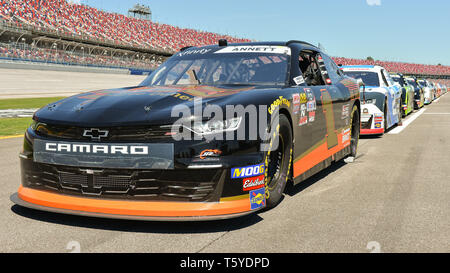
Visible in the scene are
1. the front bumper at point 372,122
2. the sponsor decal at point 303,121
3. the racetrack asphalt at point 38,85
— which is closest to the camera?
the sponsor decal at point 303,121

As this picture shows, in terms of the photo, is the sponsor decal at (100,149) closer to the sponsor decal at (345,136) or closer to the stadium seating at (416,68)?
the sponsor decal at (345,136)

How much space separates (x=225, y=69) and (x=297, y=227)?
1919 mm

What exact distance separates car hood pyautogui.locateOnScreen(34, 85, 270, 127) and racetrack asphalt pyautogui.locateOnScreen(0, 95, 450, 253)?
77cm

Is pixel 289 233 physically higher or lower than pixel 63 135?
lower

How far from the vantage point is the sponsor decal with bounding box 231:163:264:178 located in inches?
127

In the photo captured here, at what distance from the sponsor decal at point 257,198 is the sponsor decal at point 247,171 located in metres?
0.13

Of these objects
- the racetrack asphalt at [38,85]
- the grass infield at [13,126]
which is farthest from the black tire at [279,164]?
the racetrack asphalt at [38,85]

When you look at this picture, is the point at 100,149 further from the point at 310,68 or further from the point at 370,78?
the point at 370,78

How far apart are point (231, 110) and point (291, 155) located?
3.43 ft

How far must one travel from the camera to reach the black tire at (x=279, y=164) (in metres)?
3.84

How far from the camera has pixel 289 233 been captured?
3299mm

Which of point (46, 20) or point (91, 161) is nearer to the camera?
point (91, 161)

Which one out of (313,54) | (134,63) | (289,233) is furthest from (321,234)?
(134,63)
